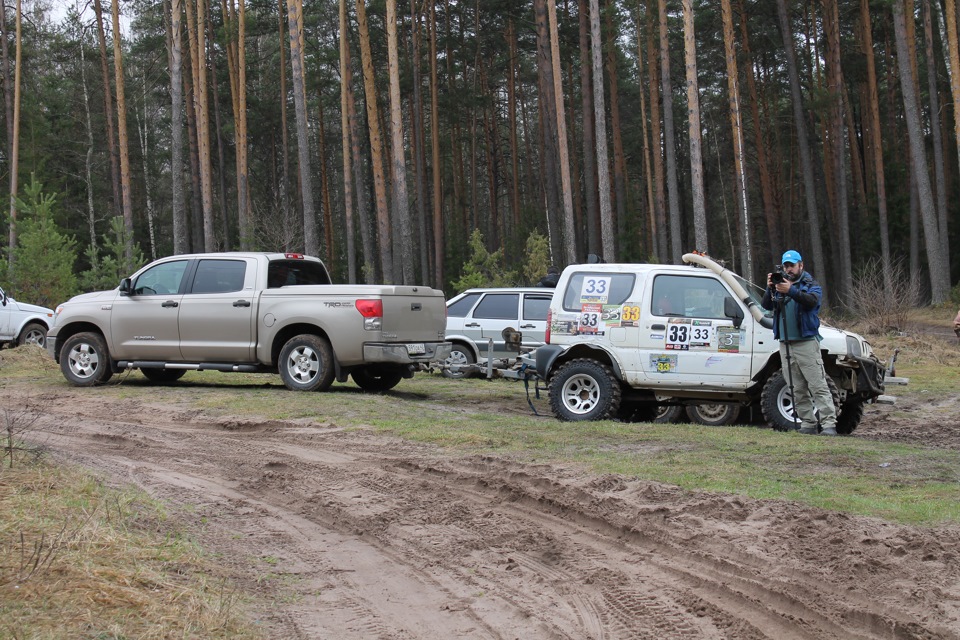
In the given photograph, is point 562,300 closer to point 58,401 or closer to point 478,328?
point 478,328

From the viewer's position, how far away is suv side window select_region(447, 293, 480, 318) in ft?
57.2

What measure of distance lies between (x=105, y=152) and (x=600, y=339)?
4303 centimetres

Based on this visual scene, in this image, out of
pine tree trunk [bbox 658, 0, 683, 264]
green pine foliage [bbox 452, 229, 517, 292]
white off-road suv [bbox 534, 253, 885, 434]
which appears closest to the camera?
white off-road suv [bbox 534, 253, 885, 434]

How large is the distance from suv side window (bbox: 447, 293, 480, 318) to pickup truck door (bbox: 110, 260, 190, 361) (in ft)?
17.1

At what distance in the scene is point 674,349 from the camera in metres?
11.0

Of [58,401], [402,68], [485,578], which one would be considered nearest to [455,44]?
[402,68]

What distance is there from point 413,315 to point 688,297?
4.23 m

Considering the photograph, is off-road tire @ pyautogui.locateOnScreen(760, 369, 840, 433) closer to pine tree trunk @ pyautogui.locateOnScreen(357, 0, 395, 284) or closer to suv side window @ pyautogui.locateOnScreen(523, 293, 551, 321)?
suv side window @ pyautogui.locateOnScreen(523, 293, 551, 321)

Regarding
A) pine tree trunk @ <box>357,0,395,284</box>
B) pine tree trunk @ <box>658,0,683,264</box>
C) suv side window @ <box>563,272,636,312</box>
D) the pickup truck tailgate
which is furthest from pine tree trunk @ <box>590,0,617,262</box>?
suv side window @ <box>563,272,636,312</box>

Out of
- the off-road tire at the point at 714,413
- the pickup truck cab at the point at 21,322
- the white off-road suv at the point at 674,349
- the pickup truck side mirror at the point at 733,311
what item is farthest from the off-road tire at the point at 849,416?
the pickup truck cab at the point at 21,322

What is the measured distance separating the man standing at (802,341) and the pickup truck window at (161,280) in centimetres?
868

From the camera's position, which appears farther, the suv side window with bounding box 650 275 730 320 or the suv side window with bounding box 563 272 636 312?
the suv side window with bounding box 563 272 636 312

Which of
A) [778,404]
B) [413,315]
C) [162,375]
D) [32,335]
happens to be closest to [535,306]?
[413,315]

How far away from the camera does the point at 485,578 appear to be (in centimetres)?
518
